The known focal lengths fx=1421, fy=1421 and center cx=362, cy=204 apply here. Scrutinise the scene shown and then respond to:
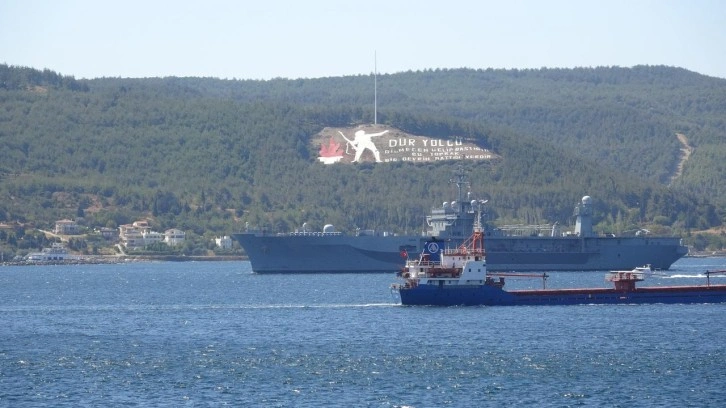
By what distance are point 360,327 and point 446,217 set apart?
179ft

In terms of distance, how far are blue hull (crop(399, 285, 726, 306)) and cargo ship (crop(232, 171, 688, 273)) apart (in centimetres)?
3985

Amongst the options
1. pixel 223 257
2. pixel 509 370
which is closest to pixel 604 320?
pixel 509 370

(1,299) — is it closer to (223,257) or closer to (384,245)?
(384,245)

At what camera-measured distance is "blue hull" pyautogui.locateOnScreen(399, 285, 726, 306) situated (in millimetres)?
75188

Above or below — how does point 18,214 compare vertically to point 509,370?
above

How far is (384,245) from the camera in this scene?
124m

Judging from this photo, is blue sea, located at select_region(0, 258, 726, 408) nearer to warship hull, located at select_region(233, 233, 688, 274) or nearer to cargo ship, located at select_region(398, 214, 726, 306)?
cargo ship, located at select_region(398, 214, 726, 306)

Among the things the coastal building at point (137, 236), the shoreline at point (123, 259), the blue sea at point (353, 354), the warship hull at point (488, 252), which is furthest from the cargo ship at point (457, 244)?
the coastal building at point (137, 236)

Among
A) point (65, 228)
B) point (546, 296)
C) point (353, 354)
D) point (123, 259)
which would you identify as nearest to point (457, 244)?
point (546, 296)

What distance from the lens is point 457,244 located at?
12000 centimetres

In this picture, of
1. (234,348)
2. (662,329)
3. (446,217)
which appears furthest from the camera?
(446,217)

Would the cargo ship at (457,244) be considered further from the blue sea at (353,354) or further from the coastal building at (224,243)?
the coastal building at (224,243)

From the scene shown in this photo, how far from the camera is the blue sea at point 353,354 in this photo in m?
47.1

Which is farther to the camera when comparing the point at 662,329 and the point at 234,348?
the point at 662,329
